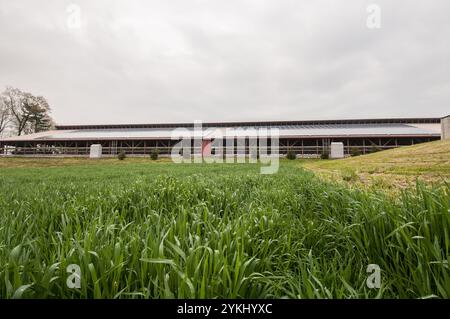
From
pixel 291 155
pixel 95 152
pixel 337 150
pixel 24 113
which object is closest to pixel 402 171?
pixel 291 155

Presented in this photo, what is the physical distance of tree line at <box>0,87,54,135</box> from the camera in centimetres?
4947

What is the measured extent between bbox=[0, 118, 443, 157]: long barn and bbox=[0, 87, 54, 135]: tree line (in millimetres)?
11491

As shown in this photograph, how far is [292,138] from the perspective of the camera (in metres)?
34.6

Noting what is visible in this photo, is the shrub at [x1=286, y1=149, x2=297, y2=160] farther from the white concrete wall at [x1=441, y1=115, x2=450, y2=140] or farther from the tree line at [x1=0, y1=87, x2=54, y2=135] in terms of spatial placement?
the tree line at [x1=0, y1=87, x2=54, y2=135]

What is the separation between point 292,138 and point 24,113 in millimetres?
58394

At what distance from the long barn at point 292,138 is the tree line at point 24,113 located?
11491 mm

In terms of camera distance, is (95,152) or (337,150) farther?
(95,152)

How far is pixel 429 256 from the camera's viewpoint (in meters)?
1.50

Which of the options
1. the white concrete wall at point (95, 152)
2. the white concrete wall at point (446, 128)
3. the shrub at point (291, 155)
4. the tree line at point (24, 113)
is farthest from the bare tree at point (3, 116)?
the white concrete wall at point (446, 128)

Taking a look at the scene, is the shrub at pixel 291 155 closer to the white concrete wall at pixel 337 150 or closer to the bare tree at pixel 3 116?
the white concrete wall at pixel 337 150

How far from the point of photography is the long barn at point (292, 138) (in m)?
31.8

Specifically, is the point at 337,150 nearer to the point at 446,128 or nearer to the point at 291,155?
the point at 291,155
